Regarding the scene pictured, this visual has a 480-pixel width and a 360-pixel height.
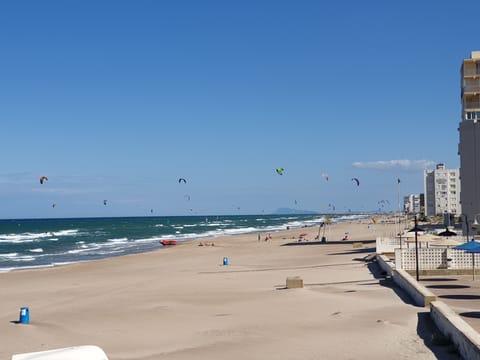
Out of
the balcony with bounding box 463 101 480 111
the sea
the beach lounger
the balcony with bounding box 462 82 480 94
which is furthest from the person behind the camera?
the balcony with bounding box 463 101 480 111

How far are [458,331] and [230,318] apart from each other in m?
5.95

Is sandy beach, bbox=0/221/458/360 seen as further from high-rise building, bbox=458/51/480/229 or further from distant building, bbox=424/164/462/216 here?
distant building, bbox=424/164/462/216

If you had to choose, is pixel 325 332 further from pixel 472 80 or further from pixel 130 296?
pixel 472 80

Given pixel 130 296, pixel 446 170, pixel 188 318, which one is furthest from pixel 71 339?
pixel 446 170

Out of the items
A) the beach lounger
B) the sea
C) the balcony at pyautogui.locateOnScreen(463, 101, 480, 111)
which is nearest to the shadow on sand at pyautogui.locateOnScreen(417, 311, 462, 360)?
the beach lounger

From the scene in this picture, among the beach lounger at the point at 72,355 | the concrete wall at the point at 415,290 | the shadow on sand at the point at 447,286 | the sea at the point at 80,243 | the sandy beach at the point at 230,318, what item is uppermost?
the beach lounger at the point at 72,355

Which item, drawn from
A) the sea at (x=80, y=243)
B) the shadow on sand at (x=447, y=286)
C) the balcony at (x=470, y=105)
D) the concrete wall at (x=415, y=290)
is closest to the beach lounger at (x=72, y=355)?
the concrete wall at (x=415, y=290)

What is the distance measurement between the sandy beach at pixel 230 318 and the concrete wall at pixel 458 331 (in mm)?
313

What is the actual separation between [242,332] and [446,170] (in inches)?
4743

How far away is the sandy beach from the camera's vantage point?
10.7 meters

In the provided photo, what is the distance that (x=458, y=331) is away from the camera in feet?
31.2

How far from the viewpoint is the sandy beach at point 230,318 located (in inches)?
422

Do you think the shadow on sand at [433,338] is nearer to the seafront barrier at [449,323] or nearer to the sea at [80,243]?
the seafront barrier at [449,323]

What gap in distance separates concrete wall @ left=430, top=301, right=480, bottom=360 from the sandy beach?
0.31 metres
